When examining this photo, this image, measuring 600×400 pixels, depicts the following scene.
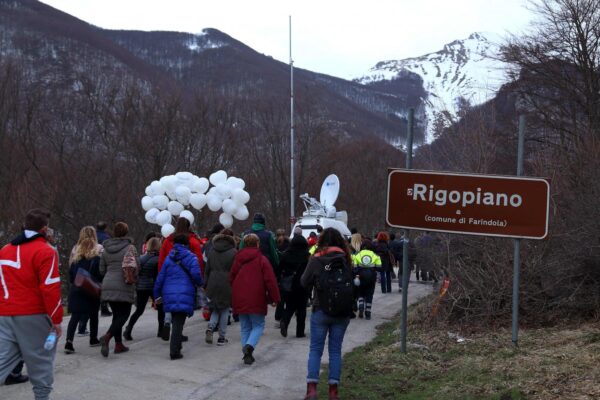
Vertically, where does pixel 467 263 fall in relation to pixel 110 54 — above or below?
below

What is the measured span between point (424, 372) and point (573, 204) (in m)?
5.00

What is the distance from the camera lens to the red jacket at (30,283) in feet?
19.2

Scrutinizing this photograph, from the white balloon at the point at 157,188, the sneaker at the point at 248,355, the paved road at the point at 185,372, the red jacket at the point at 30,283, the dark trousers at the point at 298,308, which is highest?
the white balloon at the point at 157,188

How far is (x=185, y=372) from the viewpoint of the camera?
8.60 meters

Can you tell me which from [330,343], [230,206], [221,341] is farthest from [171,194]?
[330,343]

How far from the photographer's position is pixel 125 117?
3039 centimetres

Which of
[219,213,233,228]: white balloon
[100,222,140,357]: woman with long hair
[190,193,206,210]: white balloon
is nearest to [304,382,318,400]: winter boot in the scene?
[100,222,140,357]: woman with long hair

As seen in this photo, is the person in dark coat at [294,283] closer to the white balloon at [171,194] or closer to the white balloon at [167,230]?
the white balloon at [167,230]

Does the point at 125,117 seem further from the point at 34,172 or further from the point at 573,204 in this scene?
the point at 573,204

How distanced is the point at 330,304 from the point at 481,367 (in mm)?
2268

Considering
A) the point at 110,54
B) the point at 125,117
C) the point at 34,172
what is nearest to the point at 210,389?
the point at 34,172

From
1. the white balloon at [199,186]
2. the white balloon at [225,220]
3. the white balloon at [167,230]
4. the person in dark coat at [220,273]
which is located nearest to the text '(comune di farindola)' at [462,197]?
the person in dark coat at [220,273]

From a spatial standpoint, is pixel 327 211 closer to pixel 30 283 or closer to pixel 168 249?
pixel 168 249

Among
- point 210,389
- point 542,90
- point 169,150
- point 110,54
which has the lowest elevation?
point 210,389
